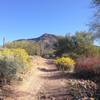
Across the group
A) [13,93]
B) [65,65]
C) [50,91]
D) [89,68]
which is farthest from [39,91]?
[65,65]

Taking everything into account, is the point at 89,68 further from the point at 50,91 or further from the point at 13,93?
the point at 13,93

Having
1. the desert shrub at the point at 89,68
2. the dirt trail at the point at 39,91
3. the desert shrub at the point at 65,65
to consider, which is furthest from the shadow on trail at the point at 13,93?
the desert shrub at the point at 65,65

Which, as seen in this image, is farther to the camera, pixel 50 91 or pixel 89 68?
pixel 89 68

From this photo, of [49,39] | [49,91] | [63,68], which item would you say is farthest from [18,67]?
[49,39]

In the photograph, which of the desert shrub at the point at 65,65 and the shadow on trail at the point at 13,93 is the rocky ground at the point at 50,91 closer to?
the shadow on trail at the point at 13,93

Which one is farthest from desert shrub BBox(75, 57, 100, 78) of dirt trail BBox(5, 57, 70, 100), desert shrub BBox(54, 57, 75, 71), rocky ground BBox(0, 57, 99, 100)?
desert shrub BBox(54, 57, 75, 71)

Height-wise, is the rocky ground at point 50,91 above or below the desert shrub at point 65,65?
below

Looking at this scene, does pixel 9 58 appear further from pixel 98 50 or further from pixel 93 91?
pixel 98 50

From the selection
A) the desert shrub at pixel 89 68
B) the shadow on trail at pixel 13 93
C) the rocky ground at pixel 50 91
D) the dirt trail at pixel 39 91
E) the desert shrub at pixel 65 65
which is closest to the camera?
the rocky ground at pixel 50 91

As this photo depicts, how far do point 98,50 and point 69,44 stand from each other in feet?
35.7

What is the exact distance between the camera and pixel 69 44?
4428 centimetres

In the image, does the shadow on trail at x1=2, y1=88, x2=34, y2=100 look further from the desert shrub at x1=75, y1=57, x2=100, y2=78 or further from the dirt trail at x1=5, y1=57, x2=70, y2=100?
the desert shrub at x1=75, y1=57, x2=100, y2=78

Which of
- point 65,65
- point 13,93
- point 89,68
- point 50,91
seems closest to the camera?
point 13,93

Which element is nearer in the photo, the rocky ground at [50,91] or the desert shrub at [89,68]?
the rocky ground at [50,91]
